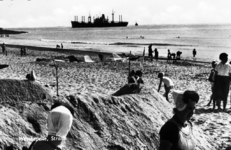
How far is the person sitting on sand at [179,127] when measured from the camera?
9.22 feet

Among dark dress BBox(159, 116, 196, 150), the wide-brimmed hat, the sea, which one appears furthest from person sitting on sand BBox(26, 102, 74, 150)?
the sea

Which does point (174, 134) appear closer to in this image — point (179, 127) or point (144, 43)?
point (179, 127)

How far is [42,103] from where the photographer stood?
5.39 m

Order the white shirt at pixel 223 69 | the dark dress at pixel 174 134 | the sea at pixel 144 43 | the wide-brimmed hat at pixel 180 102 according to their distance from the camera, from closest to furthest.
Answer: the dark dress at pixel 174 134 < the wide-brimmed hat at pixel 180 102 < the white shirt at pixel 223 69 < the sea at pixel 144 43

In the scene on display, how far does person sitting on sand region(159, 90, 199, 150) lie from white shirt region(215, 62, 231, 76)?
5.81 meters

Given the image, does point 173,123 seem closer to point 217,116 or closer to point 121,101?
point 121,101

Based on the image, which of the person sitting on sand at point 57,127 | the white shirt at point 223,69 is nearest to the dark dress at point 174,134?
the person sitting on sand at point 57,127

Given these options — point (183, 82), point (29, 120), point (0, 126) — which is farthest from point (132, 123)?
point (183, 82)

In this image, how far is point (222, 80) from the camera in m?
8.73

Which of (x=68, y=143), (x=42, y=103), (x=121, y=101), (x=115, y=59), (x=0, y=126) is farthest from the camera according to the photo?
(x=115, y=59)

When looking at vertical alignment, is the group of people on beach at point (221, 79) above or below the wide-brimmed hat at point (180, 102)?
below

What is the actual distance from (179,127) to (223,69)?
606 cm

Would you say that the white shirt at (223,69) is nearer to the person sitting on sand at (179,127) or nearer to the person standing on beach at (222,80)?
the person standing on beach at (222,80)

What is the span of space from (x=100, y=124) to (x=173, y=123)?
9.34ft
